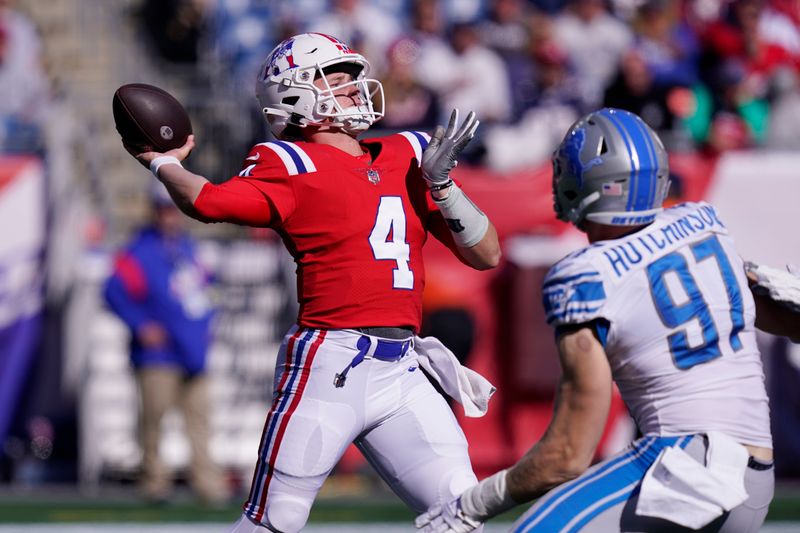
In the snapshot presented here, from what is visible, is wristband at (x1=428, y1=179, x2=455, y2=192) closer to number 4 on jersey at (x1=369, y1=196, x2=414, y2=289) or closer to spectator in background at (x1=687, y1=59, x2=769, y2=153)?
number 4 on jersey at (x1=369, y1=196, x2=414, y2=289)

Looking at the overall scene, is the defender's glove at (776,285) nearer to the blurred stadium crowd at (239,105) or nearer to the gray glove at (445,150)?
the gray glove at (445,150)

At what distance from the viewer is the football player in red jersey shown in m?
3.66

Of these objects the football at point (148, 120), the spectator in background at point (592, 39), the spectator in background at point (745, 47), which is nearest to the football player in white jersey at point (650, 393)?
the football at point (148, 120)

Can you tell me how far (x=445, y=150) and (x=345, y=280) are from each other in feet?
1.53

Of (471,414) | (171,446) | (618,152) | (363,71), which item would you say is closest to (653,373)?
(618,152)

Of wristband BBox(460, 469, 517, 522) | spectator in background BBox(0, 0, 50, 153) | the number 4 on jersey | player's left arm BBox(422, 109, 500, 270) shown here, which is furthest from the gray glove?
spectator in background BBox(0, 0, 50, 153)

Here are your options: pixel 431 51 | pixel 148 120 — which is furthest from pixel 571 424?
pixel 431 51

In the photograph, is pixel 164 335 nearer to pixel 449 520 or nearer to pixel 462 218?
pixel 462 218

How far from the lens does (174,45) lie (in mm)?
10227

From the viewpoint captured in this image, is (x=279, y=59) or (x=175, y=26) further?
(x=175, y=26)

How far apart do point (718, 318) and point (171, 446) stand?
6013 millimetres

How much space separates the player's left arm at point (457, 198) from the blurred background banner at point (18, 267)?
197 inches

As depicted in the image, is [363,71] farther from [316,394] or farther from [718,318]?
[718,318]

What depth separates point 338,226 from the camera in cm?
377
